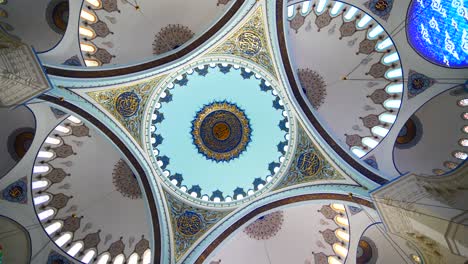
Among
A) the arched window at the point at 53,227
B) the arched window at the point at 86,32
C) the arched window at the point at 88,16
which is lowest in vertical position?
the arched window at the point at 53,227

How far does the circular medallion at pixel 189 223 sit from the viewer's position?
9914mm

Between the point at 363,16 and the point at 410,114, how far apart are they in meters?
3.82

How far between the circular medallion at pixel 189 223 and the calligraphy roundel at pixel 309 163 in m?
4.37

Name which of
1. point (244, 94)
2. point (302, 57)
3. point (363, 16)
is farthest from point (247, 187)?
point (363, 16)

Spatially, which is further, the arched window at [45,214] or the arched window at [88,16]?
the arched window at [45,214]

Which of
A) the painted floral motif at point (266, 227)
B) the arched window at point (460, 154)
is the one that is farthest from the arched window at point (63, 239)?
the arched window at point (460, 154)

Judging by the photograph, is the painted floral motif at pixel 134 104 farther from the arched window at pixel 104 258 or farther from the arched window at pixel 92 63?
the arched window at pixel 104 258

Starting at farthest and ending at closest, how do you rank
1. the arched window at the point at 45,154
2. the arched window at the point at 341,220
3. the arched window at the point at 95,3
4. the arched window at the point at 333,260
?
the arched window at the point at 333,260 < the arched window at the point at 341,220 < the arched window at the point at 45,154 < the arched window at the point at 95,3

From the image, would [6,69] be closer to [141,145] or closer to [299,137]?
[141,145]

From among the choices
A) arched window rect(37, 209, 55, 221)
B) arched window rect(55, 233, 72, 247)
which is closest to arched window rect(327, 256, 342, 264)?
arched window rect(55, 233, 72, 247)

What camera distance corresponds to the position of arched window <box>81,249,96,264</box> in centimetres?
1012

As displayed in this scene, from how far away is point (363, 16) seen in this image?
8906 mm

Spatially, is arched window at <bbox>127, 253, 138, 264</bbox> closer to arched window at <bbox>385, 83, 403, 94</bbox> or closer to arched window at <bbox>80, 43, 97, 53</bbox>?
arched window at <bbox>80, 43, 97, 53</bbox>

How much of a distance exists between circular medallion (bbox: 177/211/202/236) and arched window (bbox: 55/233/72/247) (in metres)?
4.19
